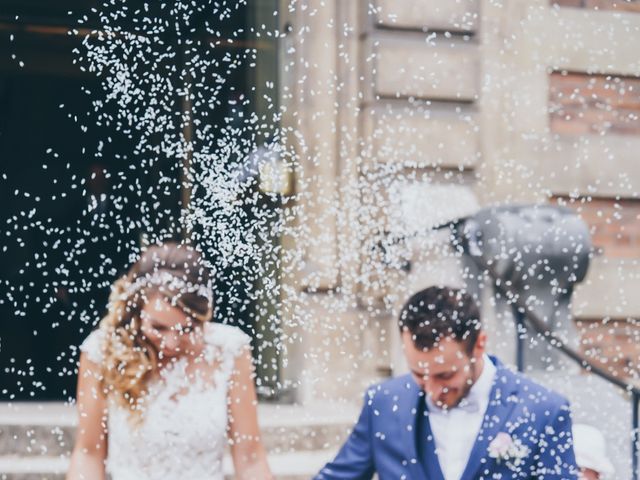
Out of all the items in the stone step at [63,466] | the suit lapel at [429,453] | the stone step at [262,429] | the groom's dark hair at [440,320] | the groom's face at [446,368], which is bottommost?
the stone step at [63,466]

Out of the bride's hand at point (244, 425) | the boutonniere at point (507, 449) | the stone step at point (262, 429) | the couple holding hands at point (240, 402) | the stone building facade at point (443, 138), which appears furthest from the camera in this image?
the stone building facade at point (443, 138)

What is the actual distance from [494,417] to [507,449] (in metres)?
0.13

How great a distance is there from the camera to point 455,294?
3055 millimetres

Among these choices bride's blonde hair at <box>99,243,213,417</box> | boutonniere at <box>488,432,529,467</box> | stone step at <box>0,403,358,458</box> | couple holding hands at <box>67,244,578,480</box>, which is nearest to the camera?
boutonniere at <box>488,432,529,467</box>

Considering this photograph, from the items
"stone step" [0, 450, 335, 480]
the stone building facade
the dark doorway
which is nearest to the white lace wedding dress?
"stone step" [0, 450, 335, 480]

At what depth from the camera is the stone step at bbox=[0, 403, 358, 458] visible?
5.48 m

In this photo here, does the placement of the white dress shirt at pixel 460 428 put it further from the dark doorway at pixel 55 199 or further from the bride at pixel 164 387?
the dark doorway at pixel 55 199

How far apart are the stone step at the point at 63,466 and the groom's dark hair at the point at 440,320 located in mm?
2427

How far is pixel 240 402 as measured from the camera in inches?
132

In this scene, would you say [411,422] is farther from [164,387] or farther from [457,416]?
[164,387]

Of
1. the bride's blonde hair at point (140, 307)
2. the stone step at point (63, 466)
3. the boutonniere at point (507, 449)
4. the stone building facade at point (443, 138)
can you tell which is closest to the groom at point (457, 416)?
the boutonniere at point (507, 449)

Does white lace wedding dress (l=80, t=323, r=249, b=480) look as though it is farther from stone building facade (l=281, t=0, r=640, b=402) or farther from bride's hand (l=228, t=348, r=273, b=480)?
stone building facade (l=281, t=0, r=640, b=402)

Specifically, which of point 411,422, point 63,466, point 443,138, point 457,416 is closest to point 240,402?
point 411,422

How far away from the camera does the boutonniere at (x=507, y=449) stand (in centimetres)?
284
